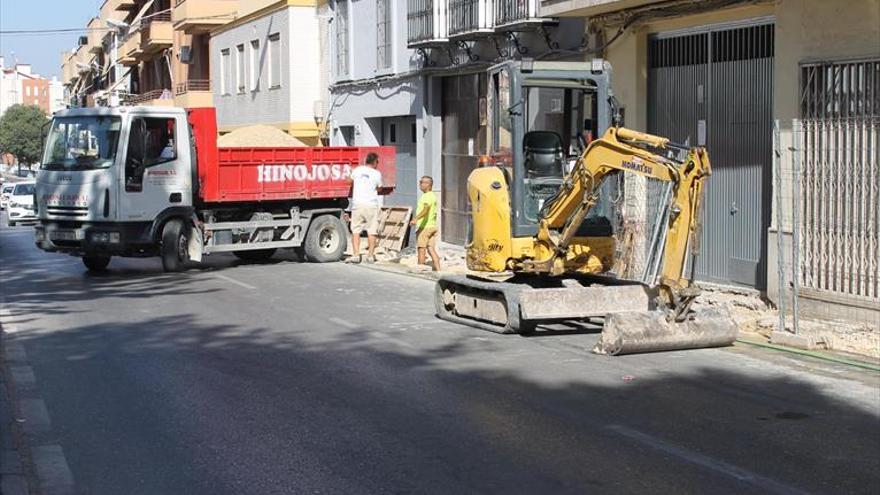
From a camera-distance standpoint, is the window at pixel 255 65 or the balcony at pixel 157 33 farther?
the balcony at pixel 157 33

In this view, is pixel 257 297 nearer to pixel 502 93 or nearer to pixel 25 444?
pixel 502 93

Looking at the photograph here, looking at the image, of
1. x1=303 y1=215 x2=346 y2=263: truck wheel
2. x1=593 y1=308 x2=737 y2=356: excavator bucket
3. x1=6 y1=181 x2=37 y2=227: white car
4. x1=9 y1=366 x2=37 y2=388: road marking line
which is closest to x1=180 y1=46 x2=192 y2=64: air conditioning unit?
x1=6 y1=181 x2=37 y2=227: white car

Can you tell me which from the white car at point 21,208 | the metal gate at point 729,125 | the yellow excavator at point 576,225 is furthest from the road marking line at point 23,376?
the white car at point 21,208

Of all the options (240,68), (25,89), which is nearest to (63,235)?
(240,68)

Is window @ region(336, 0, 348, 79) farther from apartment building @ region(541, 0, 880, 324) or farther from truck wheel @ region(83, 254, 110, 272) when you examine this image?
apartment building @ region(541, 0, 880, 324)

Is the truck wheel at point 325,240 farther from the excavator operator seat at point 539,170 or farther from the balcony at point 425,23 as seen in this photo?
the excavator operator seat at point 539,170

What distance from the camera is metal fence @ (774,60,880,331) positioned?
1323cm

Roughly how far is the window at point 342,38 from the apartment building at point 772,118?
1295 cm

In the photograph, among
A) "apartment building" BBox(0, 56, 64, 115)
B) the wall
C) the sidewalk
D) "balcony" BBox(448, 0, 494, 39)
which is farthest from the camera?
"apartment building" BBox(0, 56, 64, 115)

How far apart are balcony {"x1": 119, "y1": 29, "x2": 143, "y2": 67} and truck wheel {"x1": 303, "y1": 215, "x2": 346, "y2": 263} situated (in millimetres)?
35043

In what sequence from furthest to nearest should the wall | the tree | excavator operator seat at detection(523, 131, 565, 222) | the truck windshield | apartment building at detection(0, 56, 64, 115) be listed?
1. apartment building at detection(0, 56, 64, 115)
2. the tree
3. the truck windshield
4. the wall
5. excavator operator seat at detection(523, 131, 565, 222)

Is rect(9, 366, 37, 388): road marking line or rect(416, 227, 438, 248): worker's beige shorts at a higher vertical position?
rect(416, 227, 438, 248): worker's beige shorts

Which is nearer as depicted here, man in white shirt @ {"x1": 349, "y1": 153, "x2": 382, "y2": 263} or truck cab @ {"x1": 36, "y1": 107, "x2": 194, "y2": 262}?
truck cab @ {"x1": 36, "y1": 107, "x2": 194, "y2": 262}

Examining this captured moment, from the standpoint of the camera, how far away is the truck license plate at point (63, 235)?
62.5ft
